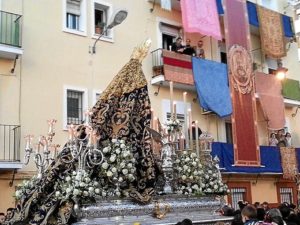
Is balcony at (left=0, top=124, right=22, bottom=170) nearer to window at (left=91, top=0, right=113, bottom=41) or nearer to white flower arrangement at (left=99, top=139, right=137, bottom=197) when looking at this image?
window at (left=91, top=0, right=113, bottom=41)

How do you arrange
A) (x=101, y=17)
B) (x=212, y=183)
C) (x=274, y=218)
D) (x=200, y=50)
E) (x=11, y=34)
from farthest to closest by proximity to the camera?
(x=200, y=50)
(x=101, y=17)
(x=11, y=34)
(x=212, y=183)
(x=274, y=218)

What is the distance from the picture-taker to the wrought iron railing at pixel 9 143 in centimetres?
1127

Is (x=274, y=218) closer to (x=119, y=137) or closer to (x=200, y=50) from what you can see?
(x=119, y=137)

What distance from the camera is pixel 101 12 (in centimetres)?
1436

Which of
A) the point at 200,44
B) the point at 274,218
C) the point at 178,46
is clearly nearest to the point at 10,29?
Result: the point at 178,46

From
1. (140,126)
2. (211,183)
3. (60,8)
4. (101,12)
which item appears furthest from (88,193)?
(101,12)

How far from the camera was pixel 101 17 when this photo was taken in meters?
14.4

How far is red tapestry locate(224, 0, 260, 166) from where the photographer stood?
1559 centimetres

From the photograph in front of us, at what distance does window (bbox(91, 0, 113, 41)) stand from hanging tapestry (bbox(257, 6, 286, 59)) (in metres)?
6.25

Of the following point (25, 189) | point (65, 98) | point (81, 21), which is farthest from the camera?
point (81, 21)

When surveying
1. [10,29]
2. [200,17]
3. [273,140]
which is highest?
[200,17]

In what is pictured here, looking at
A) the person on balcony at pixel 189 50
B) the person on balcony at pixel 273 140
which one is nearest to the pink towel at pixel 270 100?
the person on balcony at pixel 273 140

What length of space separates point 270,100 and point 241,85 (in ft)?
5.40

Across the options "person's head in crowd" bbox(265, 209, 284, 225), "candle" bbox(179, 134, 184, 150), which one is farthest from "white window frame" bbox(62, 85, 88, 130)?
"person's head in crowd" bbox(265, 209, 284, 225)
